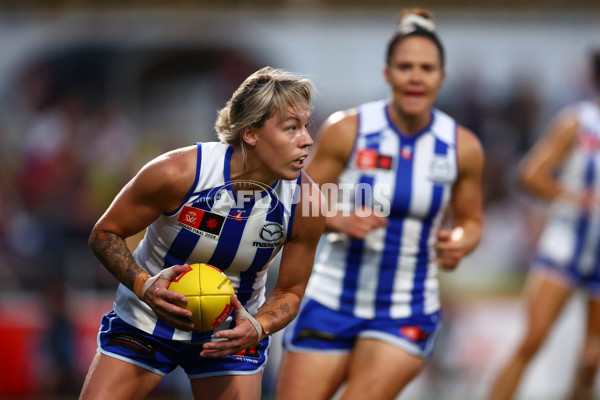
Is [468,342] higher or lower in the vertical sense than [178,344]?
lower

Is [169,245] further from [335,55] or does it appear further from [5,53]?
[5,53]

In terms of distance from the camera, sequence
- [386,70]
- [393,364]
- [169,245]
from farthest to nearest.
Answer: [386,70] < [393,364] < [169,245]

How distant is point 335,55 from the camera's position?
1260cm

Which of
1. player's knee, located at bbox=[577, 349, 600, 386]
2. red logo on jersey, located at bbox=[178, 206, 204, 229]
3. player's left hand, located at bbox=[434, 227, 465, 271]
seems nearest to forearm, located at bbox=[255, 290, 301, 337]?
red logo on jersey, located at bbox=[178, 206, 204, 229]

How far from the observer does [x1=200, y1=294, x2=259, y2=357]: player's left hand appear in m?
3.45

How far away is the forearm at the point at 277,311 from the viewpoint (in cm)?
377

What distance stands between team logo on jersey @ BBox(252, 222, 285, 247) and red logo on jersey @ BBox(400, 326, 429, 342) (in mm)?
1200

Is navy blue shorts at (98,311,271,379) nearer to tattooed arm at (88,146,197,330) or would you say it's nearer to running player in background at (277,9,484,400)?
tattooed arm at (88,146,197,330)

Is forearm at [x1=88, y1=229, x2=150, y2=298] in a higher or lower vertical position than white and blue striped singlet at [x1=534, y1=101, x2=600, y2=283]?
higher

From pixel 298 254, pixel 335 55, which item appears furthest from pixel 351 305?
pixel 335 55

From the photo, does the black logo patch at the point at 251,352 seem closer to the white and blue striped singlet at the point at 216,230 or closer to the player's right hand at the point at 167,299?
the white and blue striped singlet at the point at 216,230

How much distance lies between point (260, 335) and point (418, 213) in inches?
59.9

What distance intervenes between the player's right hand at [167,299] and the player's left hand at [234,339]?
142 mm

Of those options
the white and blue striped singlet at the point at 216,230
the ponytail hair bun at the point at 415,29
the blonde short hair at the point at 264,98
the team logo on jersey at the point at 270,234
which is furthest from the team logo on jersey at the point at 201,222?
the ponytail hair bun at the point at 415,29
